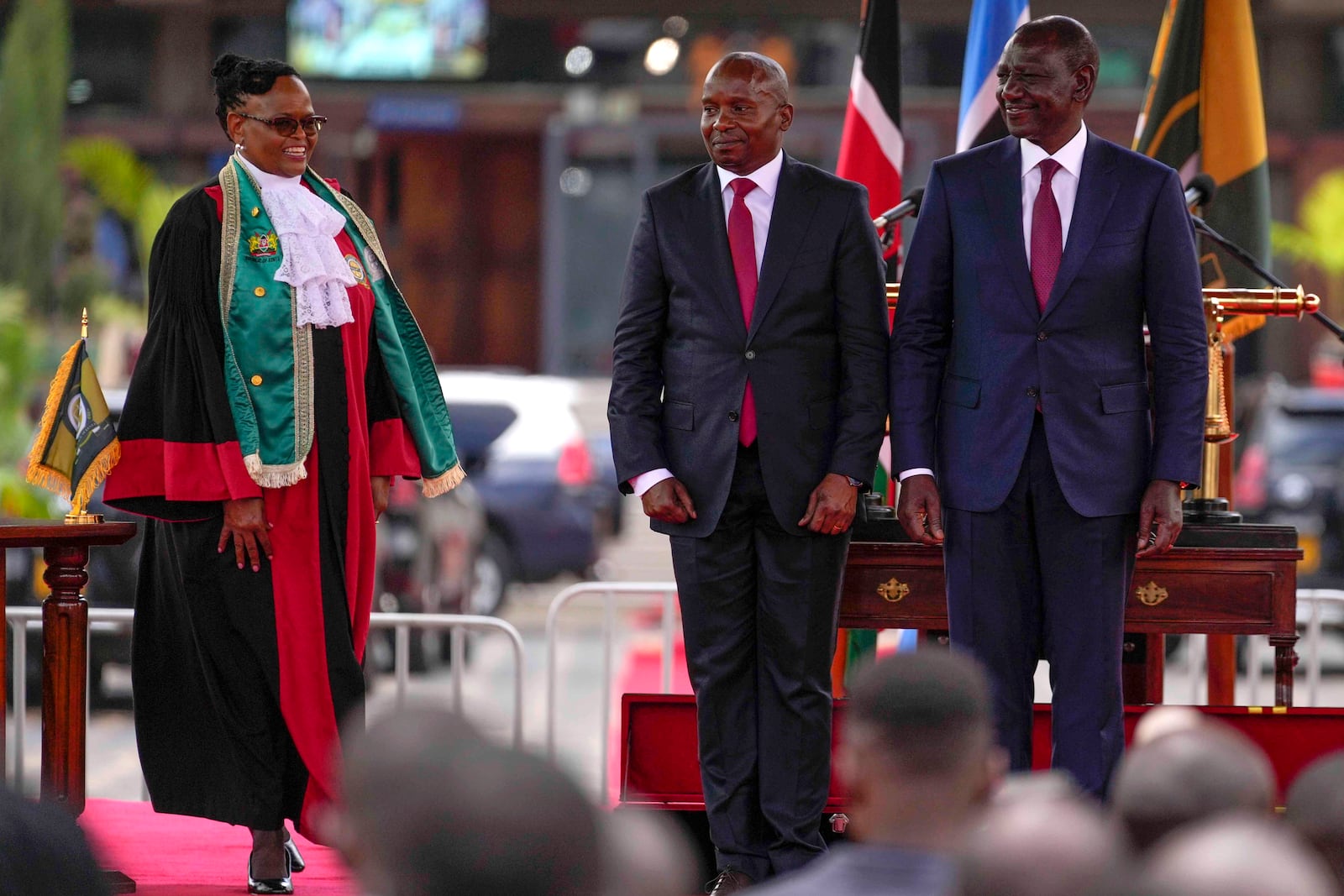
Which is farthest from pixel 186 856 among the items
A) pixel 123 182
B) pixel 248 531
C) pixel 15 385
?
pixel 123 182

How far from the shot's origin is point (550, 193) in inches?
809

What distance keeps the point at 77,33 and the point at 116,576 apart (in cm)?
1319

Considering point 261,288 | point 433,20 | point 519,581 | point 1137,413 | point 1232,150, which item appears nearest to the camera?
point 1137,413

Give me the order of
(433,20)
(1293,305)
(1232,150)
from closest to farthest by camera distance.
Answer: (1293,305), (1232,150), (433,20)

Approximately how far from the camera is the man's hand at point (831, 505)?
373 centimetres

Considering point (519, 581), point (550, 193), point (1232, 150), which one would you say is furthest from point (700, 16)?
point (1232, 150)

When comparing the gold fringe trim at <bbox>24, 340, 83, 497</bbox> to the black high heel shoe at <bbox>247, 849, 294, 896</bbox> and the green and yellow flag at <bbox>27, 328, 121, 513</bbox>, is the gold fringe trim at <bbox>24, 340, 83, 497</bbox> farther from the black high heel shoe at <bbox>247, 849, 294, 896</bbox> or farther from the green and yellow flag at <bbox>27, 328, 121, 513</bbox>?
the black high heel shoe at <bbox>247, 849, 294, 896</bbox>

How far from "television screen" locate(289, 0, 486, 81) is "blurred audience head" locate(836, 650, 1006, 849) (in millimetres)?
18910

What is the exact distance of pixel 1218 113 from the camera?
5.65 m

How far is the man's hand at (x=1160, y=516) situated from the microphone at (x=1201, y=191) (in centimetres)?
148

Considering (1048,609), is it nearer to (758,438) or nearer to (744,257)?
(758,438)

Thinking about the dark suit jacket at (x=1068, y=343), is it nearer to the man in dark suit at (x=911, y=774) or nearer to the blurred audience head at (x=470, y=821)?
the man in dark suit at (x=911, y=774)

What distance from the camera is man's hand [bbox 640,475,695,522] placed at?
3777 millimetres

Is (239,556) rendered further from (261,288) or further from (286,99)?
(286,99)
